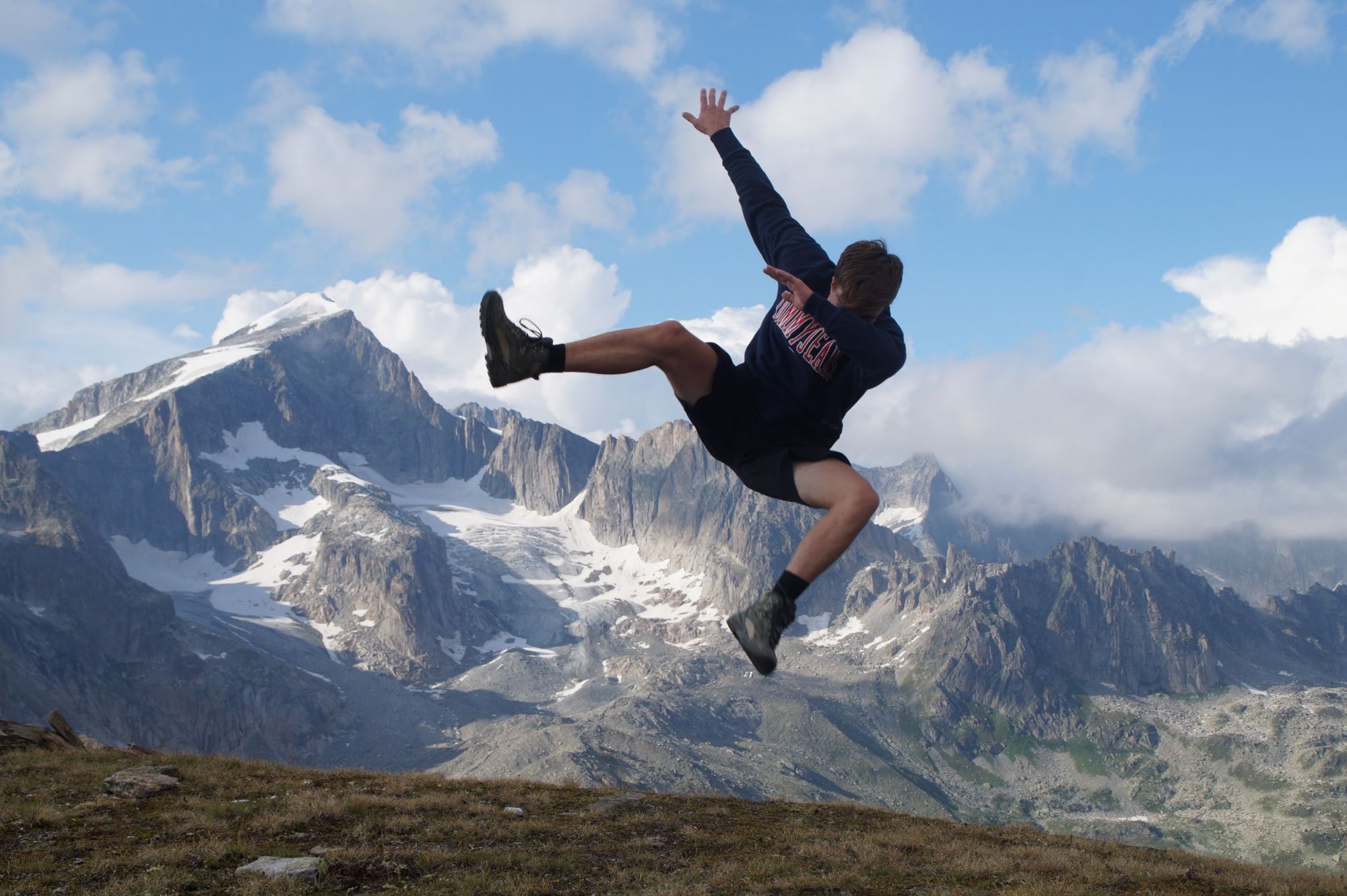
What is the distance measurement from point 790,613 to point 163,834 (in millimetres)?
11425

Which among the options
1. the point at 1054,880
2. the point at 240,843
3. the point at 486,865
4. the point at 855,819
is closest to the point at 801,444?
the point at 486,865

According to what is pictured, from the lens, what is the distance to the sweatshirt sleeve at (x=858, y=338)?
8156 mm

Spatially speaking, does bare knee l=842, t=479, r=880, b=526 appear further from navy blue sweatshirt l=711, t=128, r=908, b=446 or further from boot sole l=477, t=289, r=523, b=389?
boot sole l=477, t=289, r=523, b=389

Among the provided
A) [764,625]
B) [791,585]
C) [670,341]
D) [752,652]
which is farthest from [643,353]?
[752,652]

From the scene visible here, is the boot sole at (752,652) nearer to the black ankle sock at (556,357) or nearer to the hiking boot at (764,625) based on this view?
the hiking boot at (764,625)

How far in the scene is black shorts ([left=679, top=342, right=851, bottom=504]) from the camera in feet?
30.1

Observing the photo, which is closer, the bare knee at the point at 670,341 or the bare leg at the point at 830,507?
the bare leg at the point at 830,507

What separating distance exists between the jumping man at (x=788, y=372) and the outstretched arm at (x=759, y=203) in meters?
0.04

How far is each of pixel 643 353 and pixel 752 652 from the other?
9.30 ft

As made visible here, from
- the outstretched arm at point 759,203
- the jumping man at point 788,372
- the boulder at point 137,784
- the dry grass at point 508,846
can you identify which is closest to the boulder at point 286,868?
the dry grass at point 508,846

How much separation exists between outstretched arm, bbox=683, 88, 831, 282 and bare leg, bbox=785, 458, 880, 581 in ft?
5.86

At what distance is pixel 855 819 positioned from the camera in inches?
773

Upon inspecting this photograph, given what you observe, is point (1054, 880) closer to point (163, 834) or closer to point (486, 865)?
point (486, 865)

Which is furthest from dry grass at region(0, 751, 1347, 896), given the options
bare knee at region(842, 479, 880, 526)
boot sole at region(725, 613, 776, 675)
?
bare knee at region(842, 479, 880, 526)
